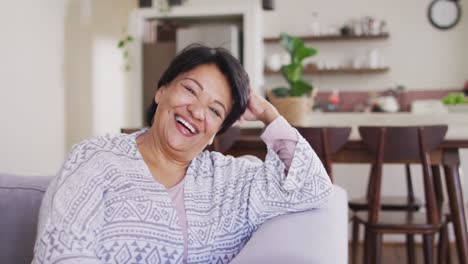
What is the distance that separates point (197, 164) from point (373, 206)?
1365 millimetres

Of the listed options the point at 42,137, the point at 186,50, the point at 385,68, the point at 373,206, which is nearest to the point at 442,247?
the point at 373,206

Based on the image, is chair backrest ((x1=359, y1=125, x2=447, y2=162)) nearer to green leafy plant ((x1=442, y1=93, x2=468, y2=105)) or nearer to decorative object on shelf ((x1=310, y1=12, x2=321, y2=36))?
green leafy plant ((x1=442, y1=93, x2=468, y2=105))

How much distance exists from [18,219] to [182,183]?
1.66 feet

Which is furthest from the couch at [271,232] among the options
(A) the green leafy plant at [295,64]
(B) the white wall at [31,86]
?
(B) the white wall at [31,86]

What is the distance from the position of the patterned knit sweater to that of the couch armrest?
2.2 inches

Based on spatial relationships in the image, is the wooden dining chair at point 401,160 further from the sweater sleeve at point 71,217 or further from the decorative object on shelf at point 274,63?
the decorative object on shelf at point 274,63

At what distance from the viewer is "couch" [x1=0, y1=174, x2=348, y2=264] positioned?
4.18 ft

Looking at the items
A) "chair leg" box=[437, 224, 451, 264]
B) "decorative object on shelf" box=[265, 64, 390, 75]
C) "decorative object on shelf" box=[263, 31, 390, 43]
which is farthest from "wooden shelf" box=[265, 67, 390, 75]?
"chair leg" box=[437, 224, 451, 264]

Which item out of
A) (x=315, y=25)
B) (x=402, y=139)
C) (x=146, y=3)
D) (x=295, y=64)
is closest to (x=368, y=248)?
(x=402, y=139)

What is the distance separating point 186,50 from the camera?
1.55m

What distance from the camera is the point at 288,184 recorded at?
5.01 ft

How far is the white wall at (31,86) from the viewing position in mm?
3523

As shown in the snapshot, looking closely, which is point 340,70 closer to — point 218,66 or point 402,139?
point 402,139

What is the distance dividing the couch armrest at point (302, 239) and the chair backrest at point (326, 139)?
115 cm
